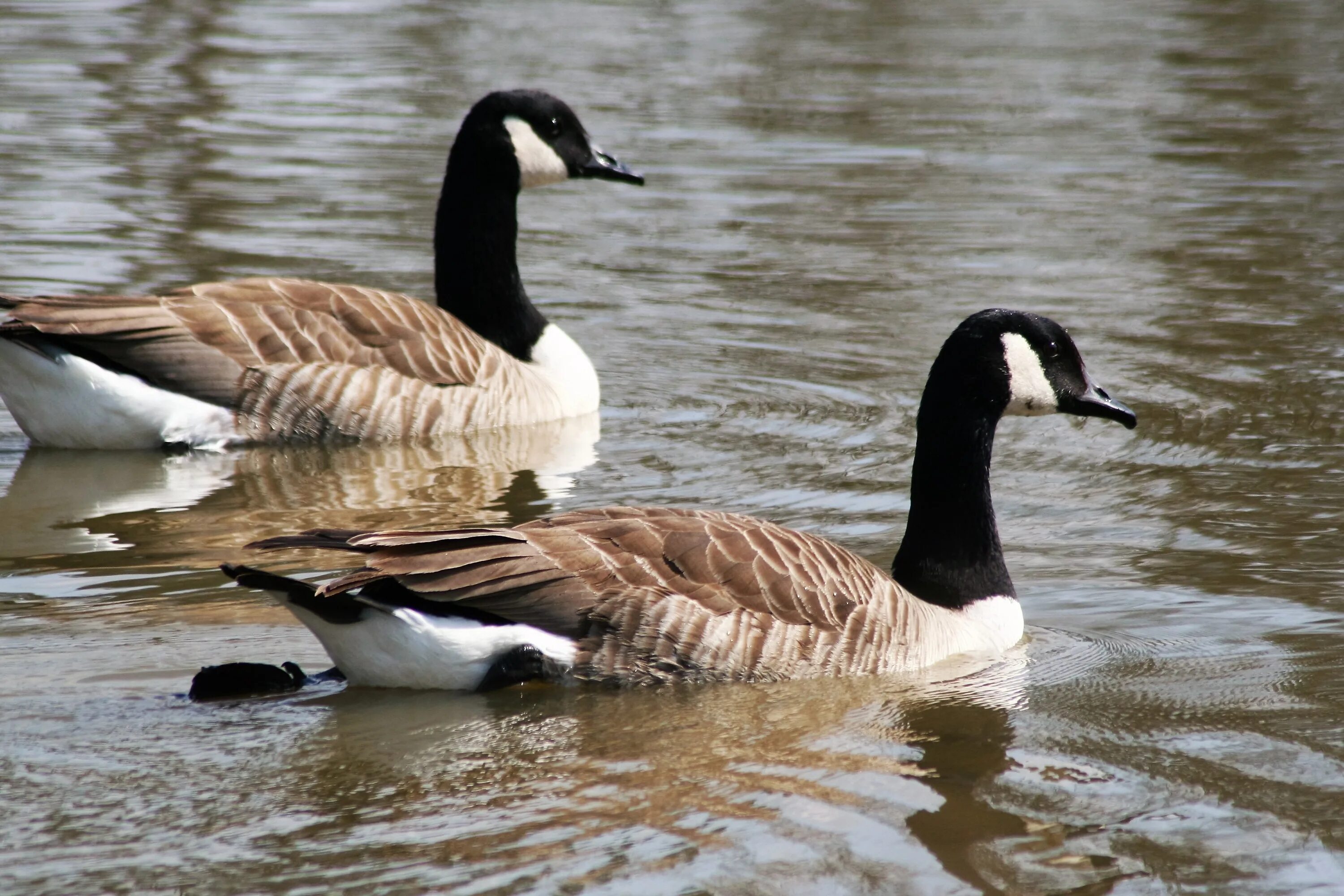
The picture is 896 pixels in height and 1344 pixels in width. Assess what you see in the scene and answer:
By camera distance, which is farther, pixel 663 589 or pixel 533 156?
pixel 533 156

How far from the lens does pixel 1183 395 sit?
11.3 m

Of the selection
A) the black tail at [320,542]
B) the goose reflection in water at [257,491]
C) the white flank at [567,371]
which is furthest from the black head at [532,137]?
the black tail at [320,542]

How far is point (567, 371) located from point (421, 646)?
485 cm

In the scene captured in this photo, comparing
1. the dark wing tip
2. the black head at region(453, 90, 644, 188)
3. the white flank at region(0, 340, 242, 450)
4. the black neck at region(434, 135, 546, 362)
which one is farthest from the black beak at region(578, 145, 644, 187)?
the dark wing tip

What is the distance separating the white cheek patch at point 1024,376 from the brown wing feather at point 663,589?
1.04 m

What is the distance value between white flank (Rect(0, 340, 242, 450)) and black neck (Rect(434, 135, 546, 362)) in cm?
186

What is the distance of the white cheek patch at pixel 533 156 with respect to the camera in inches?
450

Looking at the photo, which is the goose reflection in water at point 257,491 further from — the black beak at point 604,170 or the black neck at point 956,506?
the black neck at point 956,506

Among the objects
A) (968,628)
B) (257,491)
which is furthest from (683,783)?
(257,491)

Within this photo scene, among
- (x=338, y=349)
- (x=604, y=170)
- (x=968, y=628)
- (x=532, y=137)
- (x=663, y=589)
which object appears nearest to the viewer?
(x=663, y=589)

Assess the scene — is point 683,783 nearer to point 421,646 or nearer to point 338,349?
point 421,646

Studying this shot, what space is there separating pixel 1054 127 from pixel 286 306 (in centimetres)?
1185

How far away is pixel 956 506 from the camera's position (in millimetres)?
7312

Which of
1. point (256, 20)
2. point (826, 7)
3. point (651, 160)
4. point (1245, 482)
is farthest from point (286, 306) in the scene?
point (826, 7)
